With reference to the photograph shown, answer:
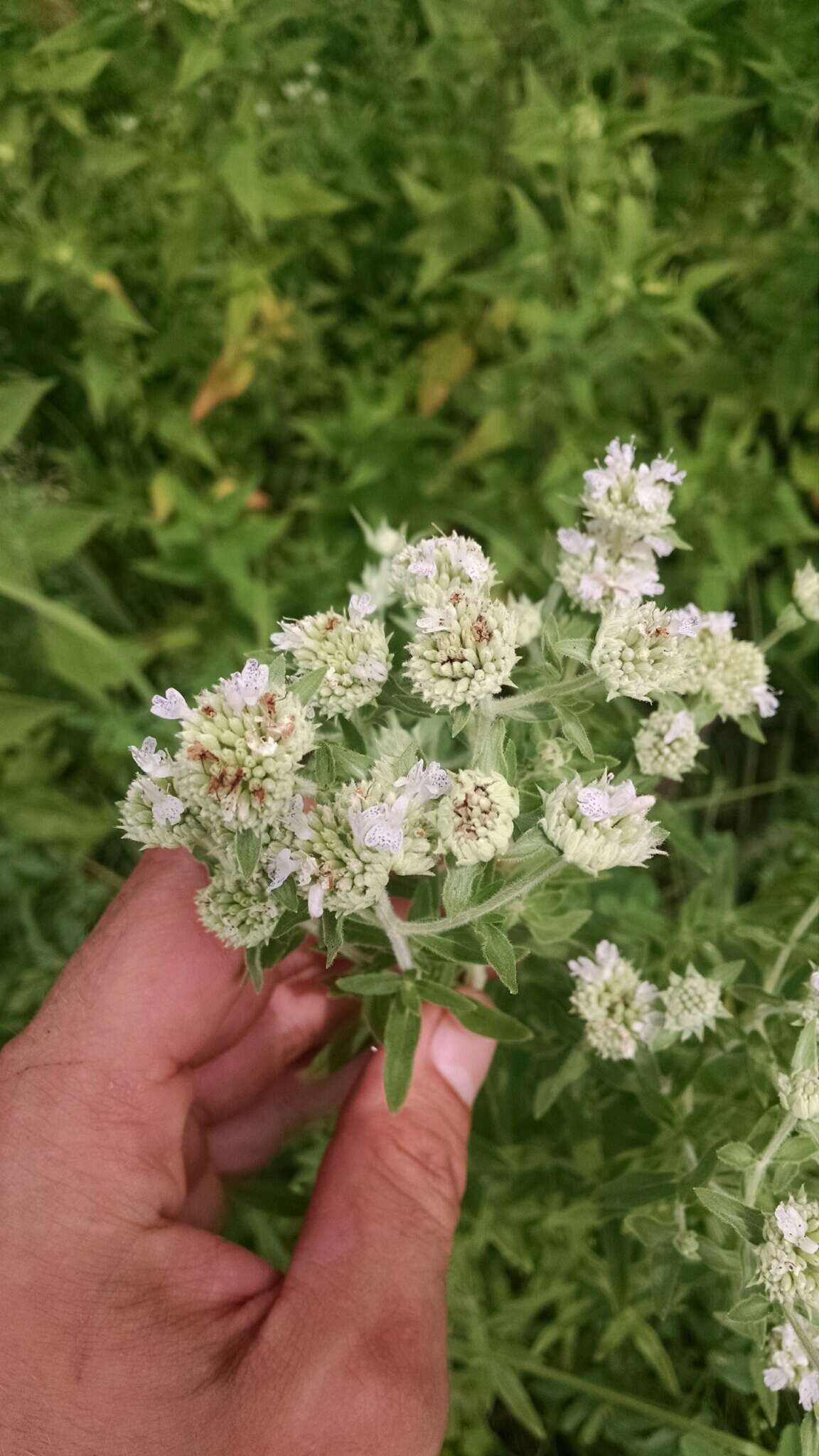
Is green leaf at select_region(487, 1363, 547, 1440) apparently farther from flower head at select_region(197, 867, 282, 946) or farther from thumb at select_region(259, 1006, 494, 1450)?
flower head at select_region(197, 867, 282, 946)

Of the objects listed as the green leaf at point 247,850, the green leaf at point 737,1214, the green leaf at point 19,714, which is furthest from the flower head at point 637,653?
the green leaf at point 19,714

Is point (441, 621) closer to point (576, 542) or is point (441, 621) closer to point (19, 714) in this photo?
Result: point (576, 542)

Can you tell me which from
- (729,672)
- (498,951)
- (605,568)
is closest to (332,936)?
(498,951)

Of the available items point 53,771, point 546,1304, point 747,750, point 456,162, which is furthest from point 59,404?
point 546,1304

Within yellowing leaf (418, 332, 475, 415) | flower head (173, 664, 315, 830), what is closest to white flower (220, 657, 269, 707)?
flower head (173, 664, 315, 830)

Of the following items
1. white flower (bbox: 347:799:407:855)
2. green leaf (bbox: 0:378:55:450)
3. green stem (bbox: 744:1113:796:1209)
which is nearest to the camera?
white flower (bbox: 347:799:407:855)

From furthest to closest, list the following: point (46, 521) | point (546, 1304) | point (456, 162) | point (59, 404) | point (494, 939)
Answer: point (59, 404), point (456, 162), point (46, 521), point (546, 1304), point (494, 939)

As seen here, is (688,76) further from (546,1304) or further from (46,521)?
(546,1304)

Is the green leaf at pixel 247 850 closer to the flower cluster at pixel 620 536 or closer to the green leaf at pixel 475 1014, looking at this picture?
the green leaf at pixel 475 1014
